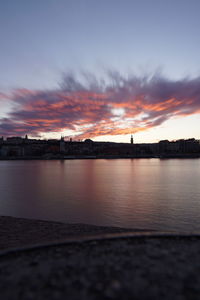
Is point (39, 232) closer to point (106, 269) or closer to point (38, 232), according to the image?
point (38, 232)

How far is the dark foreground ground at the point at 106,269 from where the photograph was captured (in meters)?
2.77

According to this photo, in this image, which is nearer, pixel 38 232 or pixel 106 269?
pixel 106 269

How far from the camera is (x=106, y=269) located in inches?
132

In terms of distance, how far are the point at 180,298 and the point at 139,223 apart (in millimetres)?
7850

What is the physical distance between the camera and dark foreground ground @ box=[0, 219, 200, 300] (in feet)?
9.07

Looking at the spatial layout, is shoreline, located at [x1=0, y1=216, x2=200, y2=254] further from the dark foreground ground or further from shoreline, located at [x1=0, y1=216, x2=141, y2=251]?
the dark foreground ground

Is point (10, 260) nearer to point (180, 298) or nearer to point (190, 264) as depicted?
point (180, 298)

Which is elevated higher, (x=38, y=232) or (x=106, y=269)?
(x=106, y=269)

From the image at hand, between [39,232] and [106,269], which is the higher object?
[106,269]

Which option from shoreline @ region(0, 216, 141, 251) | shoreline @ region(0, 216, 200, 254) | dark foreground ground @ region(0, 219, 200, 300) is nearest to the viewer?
dark foreground ground @ region(0, 219, 200, 300)

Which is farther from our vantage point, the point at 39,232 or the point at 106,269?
the point at 39,232

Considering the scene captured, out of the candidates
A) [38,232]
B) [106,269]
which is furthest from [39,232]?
[106,269]

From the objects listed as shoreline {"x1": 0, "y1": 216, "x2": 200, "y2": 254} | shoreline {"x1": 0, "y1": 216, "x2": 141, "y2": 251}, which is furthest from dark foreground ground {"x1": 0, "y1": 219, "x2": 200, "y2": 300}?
shoreline {"x1": 0, "y1": 216, "x2": 141, "y2": 251}

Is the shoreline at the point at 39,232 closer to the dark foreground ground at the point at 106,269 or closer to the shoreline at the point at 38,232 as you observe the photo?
the shoreline at the point at 38,232
